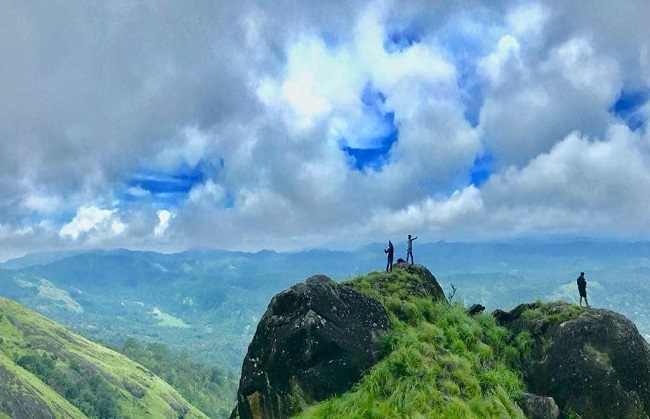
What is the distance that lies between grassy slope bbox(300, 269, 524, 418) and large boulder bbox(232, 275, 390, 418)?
101cm

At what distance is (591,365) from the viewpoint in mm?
25953

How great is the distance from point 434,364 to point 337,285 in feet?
22.0

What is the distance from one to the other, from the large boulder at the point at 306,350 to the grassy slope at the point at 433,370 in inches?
39.7

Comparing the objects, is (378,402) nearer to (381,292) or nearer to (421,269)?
(381,292)

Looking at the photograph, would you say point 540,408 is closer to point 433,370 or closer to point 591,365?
point 591,365

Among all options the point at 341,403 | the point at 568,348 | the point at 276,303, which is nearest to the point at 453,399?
the point at 341,403

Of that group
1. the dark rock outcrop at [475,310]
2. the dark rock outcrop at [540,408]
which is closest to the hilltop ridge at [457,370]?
the dark rock outcrop at [540,408]

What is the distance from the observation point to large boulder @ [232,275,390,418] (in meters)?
25.1

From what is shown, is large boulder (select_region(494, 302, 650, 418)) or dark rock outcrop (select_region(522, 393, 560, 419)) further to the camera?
large boulder (select_region(494, 302, 650, 418))

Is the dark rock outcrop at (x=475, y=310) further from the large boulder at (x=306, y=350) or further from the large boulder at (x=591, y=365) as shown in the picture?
the large boulder at (x=306, y=350)

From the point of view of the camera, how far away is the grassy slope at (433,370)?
74.7ft

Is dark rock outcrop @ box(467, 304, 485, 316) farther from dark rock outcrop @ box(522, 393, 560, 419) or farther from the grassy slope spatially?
dark rock outcrop @ box(522, 393, 560, 419)

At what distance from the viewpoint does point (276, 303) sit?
27.2 metres

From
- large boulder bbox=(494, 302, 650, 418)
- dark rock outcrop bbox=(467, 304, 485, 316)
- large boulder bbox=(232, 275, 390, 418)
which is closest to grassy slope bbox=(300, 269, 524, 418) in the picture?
large boulder bbox=(232, 275, 390, 418)
